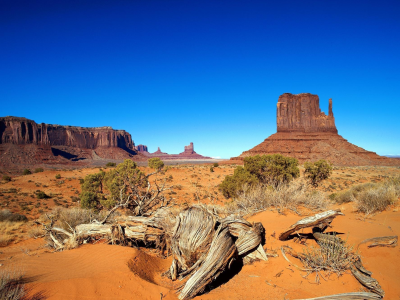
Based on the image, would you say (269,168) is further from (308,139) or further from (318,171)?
(308,139)

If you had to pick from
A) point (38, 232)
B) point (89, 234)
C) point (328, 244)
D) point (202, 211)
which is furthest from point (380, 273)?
point (38, 232)

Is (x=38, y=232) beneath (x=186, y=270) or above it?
beneath

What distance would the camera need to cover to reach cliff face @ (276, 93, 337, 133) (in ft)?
321

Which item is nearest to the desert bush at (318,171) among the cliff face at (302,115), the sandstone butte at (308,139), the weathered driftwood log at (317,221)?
the weathered driftwood log at (317,221)

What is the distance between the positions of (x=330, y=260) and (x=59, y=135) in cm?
15963

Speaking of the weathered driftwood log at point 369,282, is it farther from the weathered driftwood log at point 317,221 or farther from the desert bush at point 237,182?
the desert bush at point 237,182

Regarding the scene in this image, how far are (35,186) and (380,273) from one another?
119 feet

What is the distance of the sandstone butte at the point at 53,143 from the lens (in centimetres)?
9250

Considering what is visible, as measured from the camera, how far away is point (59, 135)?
137125 millimetres

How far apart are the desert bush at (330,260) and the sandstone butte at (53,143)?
312ft

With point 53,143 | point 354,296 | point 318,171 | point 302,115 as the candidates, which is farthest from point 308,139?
point 53,143

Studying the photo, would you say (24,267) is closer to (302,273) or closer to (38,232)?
(302,273)

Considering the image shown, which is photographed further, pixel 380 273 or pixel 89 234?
pixel 89 234

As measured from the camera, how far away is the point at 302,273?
4.12 metres
